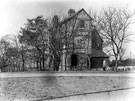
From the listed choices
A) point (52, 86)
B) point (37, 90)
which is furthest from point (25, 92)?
point (52, 86)

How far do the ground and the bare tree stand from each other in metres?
6.78

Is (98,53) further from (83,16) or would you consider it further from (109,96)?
(109,96)

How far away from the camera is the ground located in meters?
7.76

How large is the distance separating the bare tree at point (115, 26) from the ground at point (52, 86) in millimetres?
6782

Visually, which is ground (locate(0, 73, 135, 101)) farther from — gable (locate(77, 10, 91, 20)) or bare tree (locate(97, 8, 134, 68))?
gable (locate(77, 10, 91, 20))

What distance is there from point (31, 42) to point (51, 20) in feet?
10.1

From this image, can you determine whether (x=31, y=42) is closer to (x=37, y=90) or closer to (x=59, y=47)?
(x=59, y=47)

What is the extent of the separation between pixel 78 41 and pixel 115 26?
13.8ft

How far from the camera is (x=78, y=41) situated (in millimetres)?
19438

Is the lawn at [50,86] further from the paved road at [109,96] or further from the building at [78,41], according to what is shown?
the building at [78,41]

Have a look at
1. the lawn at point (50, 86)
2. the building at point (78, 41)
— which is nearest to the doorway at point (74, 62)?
the building at point (78, 41)

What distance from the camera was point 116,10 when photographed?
1850 centimetres

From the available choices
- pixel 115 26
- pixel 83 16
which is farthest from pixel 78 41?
pixel 115 26

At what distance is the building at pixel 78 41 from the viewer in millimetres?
18406
